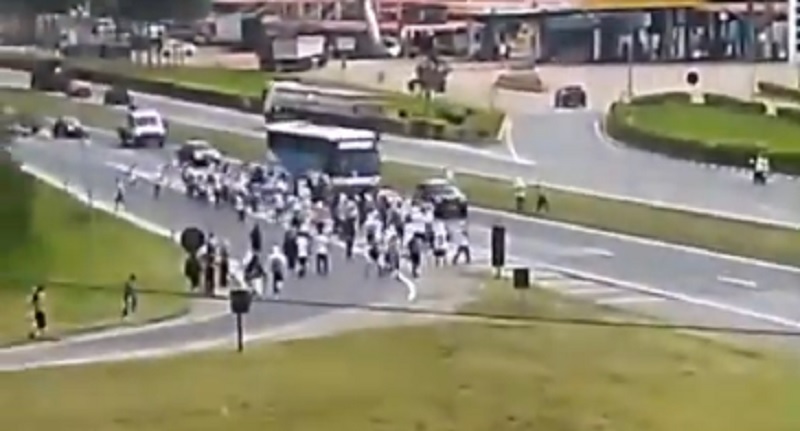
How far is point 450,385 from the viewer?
10.3 ft

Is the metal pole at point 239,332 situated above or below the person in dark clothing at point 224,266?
below

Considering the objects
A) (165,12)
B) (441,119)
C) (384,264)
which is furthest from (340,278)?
(165,12)

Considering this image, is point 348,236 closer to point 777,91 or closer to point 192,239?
point 192,239

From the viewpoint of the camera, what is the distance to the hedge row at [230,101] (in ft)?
10.5

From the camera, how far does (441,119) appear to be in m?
3.18

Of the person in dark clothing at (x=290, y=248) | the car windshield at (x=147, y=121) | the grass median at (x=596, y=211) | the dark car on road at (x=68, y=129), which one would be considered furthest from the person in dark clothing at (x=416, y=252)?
the dark car on road at (x=68, y=129)

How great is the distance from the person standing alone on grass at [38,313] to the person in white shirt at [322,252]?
53 cm

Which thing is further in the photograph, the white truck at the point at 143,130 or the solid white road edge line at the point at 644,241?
the white truck at the point at 143,130

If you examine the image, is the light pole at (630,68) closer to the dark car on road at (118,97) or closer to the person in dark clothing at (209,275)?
the person in dark clothing at (209,275)

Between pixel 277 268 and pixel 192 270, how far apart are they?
6.4 inches

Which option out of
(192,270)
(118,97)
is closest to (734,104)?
(192,270)

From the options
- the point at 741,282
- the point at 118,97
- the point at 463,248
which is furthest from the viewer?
the point at 118,97

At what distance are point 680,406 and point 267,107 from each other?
962 millimetres

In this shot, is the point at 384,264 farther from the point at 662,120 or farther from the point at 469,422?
the point at 662,120
